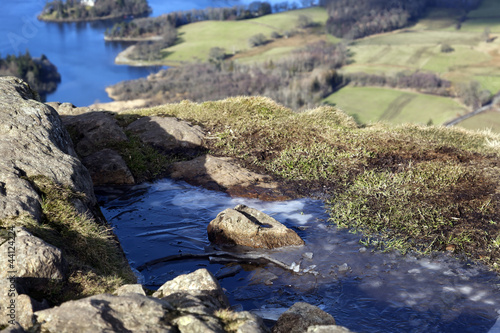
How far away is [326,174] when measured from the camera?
1264cm

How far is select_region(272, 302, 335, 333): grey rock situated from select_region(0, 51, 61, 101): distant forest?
110 m

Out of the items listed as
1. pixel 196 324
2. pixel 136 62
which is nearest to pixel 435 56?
A: pixel 136 62

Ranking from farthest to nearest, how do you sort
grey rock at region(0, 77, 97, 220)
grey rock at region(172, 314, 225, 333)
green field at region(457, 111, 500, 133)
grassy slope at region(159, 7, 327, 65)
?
grassy slope at region(159, 7, 327, 65), green field at region(457, 111, 500, 133), grey rock at region(0, 77, 97, 220), grey rock at region(172, 314, 225, 333)

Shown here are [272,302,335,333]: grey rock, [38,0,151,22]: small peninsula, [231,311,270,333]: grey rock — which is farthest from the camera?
[38,0,151,22]: small peninsula

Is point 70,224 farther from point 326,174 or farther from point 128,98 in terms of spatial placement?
point 128,98

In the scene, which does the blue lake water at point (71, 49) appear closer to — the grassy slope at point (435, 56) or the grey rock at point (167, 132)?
the grassy slope at point (435, 56)

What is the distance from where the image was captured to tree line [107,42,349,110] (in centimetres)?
11344

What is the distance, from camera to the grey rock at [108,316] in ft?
14.4

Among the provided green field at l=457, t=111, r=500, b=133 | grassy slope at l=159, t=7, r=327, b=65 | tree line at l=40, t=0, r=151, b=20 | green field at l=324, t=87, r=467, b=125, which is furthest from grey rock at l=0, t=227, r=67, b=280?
tree line at l=40, t=0, r=151, b=20

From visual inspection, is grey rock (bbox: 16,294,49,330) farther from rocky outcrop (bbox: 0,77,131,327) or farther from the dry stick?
the dry stick

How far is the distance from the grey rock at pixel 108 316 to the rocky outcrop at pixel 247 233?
4.43m

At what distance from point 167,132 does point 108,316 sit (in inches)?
421

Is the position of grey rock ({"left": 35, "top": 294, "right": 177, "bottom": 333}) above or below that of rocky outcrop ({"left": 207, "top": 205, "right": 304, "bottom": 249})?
above

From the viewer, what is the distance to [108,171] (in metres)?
12.2
